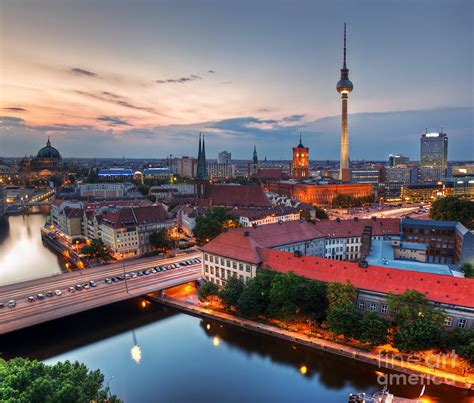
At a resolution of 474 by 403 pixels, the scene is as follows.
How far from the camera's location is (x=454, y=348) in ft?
97.4

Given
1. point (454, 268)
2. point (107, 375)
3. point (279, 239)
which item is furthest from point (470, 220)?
point (107, 375)

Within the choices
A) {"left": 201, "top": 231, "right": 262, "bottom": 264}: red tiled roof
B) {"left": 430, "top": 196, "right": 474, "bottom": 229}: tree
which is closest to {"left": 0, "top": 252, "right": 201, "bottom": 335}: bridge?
{"left": 201, "top": 231, "right": 262, "bottom": 264}: red tiled roof

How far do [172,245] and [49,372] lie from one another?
149ft

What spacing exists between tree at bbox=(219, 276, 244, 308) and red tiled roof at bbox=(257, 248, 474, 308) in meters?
4.40

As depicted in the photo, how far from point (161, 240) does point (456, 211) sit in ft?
207

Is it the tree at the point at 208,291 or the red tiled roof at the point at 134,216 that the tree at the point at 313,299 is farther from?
the red tiled roof at the point at 134,216

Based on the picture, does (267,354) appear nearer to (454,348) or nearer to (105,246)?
(454,348)

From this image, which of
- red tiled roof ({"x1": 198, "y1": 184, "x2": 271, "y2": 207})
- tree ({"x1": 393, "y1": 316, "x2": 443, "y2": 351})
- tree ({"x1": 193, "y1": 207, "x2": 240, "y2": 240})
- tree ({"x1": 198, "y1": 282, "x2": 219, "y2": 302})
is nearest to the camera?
tree ({"x1": 393, "y1": 316, "x2": 443, "y2": 351})

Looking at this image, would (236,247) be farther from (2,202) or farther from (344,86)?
(344,86)

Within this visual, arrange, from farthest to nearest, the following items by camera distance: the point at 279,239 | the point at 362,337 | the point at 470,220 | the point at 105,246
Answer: the point at 470,220
the point at 105,246
the point at 279,239
the point at 362,337

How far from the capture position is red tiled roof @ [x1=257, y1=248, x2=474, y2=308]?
106 ft

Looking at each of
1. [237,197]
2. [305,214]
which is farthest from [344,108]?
[305,214]

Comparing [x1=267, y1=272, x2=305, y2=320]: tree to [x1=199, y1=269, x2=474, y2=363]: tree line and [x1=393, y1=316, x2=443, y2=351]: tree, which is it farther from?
[x1=393, y1=316, x2=443, y2=351]: tree

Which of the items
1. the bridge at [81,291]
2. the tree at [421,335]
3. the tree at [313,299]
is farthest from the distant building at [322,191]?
the tree at [421,335]
